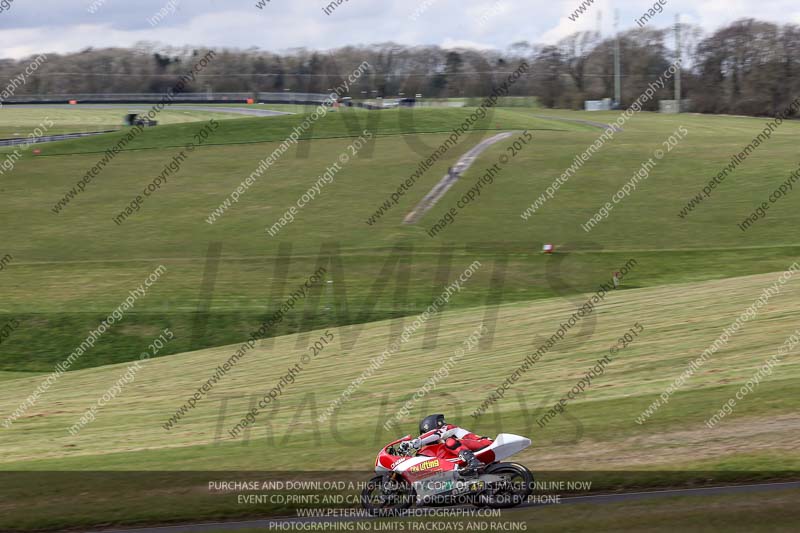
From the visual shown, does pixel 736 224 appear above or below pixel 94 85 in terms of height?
below

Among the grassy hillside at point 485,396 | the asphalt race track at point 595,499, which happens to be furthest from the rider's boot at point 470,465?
the grassy hillside at point 485,396

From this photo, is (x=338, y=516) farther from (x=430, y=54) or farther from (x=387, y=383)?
(x=430, y=54)

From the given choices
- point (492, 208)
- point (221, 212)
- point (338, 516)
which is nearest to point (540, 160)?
point (492, 208)

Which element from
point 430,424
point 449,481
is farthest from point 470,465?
point 430,424

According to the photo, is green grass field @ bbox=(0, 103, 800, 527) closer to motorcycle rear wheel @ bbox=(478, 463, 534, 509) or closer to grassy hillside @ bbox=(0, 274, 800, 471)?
grassy hillside @ bbox=(0, 274, 800, 471)

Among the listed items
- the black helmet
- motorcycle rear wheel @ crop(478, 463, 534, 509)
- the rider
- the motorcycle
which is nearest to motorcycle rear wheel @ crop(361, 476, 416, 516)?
the motorcycle

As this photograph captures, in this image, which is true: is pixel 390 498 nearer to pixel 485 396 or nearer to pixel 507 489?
pixel 507 489

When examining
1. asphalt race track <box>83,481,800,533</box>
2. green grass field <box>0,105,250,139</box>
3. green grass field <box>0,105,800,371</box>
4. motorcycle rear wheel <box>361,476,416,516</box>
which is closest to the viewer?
motorcycle rear wheel <box>361,476,416,516</box>
